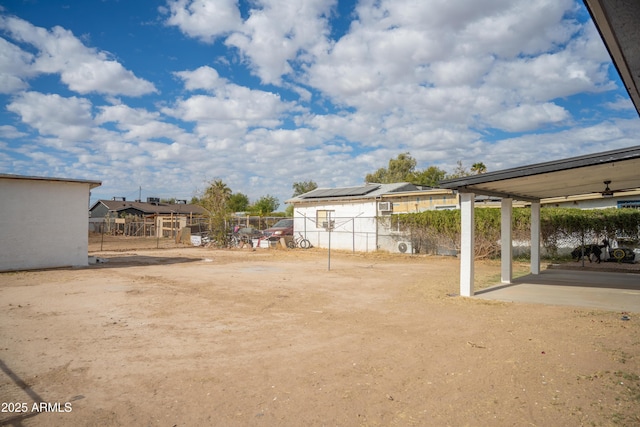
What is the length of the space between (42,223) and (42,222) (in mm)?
38

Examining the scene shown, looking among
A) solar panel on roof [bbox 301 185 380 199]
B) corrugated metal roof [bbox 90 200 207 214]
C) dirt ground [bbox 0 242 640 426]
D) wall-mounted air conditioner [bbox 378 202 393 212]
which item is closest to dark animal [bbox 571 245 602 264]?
wall-mounted air conditioner [bbox 378 202 393 212]

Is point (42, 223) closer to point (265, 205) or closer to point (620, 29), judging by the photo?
point (620, 29)

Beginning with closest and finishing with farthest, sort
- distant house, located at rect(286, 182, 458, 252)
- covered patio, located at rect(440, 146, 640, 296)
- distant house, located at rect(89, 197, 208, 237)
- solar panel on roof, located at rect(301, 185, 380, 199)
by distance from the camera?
covered patio, located at rect(440, 146, 640, 296) → distant house, located at rect(286, 182, 458, 252) → solar panel on roof, located at rect(301, 185, 380, 199) → distant house, located at rect(89, 197, 208, 237)

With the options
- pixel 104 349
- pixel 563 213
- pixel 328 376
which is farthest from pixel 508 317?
pixel 563 213

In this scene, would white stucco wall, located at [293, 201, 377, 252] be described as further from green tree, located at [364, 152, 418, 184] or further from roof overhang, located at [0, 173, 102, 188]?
green tree, located at [364, 152, 418, 184]

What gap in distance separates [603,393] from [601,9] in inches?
142

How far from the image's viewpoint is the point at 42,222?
1433cm

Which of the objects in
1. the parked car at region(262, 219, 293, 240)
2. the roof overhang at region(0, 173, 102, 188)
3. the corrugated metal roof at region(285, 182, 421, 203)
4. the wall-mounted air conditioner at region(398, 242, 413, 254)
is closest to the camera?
the roof overhang at region(0, 173, 102, 188)

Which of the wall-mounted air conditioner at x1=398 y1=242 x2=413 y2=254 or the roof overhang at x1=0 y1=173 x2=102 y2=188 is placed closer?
the roof overhang at x1=0 y1=173 x2=102 y2=188

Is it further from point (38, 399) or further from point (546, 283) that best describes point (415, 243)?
point (38, 399)

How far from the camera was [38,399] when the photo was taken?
3.68m

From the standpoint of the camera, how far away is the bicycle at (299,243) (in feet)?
80.9

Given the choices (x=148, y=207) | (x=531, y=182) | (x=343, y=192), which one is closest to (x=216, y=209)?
(x=343, y=192)

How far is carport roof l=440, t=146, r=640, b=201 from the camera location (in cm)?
699
